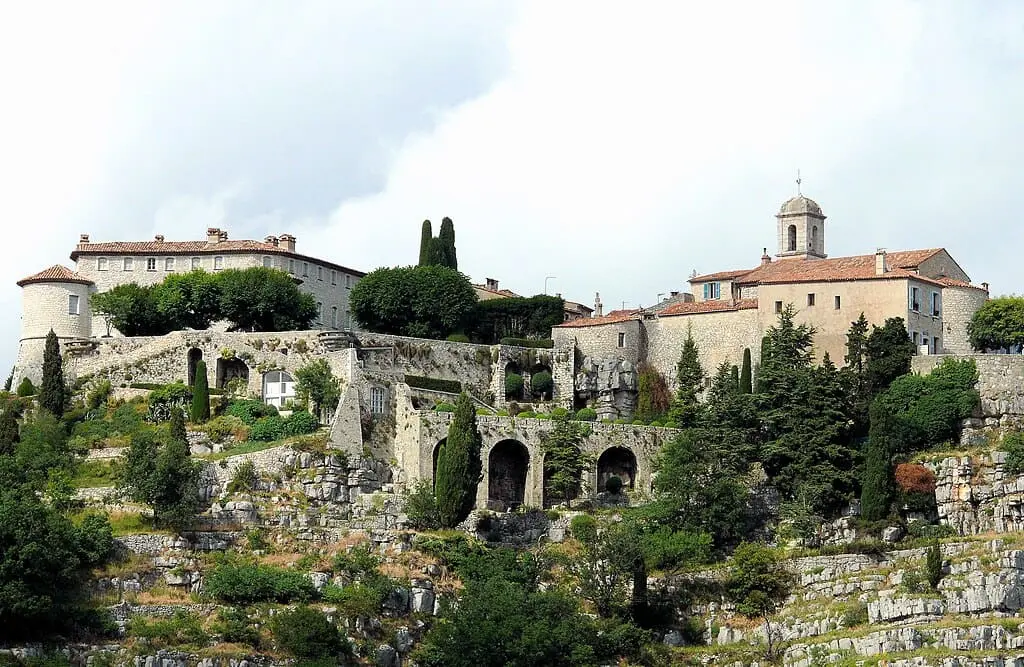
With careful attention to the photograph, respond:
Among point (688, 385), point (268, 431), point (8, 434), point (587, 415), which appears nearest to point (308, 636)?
point (268, 431)

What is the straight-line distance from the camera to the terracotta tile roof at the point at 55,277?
100 meters

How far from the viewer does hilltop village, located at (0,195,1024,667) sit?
2931 inches

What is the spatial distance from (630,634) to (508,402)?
22.7 m

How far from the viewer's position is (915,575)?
75625 mm

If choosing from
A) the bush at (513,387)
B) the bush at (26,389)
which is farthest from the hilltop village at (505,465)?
the bush at (26,389)

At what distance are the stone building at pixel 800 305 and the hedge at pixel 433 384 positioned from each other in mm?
8229

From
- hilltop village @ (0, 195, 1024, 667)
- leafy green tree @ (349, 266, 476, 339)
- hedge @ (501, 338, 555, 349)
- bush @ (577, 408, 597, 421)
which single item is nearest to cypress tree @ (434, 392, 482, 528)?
hilltop village @ (0, 195, 1024, 667)

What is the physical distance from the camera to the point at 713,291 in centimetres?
10369

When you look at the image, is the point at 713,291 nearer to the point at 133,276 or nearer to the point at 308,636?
the point at 133,276

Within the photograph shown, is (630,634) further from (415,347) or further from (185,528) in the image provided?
(415,347)

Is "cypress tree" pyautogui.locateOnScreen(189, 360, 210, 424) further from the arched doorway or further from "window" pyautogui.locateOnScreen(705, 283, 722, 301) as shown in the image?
"window" pyautogui.locateOnScreen(705, 283, 722, 301)

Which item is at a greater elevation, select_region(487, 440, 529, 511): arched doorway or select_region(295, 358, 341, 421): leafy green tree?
select_region(295, 358, 341, 421): leafy green tree

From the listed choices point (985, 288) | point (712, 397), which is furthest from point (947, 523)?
point (985, 288)

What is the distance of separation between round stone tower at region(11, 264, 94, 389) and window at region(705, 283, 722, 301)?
1209 inches
